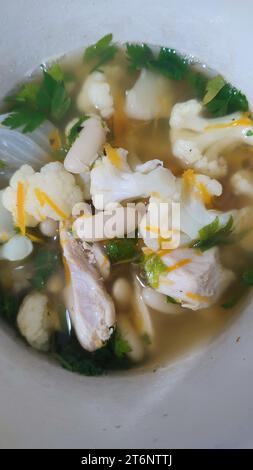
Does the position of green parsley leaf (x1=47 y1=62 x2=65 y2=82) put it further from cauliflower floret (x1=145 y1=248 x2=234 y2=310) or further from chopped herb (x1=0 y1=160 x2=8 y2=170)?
cauliflower floret (x1=145 y1=248 x2=234 y2=310)

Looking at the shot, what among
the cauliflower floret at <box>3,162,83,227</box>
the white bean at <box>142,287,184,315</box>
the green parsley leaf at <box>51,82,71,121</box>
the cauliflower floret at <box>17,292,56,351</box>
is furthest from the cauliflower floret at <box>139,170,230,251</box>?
the green parsley leaf at <box>51,82,71,121</box>

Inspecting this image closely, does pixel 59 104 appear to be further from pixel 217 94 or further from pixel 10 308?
pixel 10 308

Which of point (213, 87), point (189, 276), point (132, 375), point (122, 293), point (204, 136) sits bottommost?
point (132, 375)

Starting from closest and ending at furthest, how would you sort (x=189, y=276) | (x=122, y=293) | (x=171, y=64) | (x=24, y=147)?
(x=189, y=276)
(x=122, y=293)
(x=24, y=147)
(x=171, y=64)

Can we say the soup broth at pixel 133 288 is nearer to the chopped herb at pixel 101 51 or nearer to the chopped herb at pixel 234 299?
the chopped herb at pixel 234 299

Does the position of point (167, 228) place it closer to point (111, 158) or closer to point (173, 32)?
point (111, 158)

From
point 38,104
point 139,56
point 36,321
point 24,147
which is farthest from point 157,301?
point 139,56
